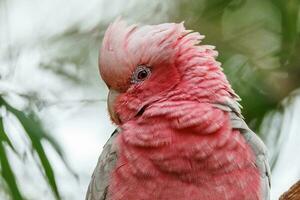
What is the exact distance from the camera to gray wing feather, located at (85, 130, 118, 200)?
439 centimetres

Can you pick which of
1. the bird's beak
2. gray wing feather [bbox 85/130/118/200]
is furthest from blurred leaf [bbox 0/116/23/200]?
the bird's beak

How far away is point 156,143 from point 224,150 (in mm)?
324

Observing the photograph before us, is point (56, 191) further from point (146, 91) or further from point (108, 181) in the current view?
point (146, 91)

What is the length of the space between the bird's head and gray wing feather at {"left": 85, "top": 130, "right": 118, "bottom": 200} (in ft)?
0.55

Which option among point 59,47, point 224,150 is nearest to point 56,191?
point 224,150

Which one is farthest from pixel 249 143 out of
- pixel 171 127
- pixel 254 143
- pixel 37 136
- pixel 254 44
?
pixel 37 136

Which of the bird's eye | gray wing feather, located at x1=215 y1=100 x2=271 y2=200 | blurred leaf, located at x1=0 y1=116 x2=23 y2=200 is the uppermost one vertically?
the bird's eye

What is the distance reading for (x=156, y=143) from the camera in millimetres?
4312

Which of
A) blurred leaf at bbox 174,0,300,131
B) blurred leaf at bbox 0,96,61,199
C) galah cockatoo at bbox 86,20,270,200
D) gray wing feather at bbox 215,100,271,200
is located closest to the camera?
galah cockatoo at bbox 86,20,270,200

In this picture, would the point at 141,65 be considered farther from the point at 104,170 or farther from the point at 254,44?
the point at 254,44

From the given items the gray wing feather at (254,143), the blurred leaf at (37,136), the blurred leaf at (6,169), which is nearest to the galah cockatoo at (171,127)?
the gray wing feather at (254,143)

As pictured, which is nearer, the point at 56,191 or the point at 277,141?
the point at 56,191

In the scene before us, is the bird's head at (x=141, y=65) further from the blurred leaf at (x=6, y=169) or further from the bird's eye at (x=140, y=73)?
the blurred leaf at (x=6, y=169)

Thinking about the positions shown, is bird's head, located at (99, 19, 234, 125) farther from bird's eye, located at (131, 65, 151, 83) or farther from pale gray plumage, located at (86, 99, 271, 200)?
pale gray plumage, located at (86, 99, 271, 200)
